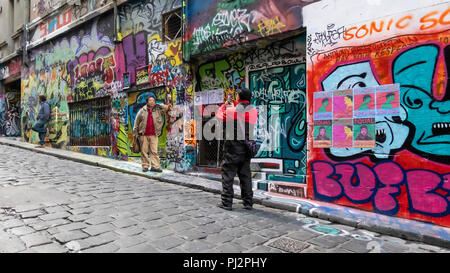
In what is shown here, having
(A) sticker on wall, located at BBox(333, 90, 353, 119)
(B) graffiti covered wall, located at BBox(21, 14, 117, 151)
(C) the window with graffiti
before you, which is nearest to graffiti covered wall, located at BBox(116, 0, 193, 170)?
(B) graffiti covered wall, located at BBox(21, 14, 117, 151)

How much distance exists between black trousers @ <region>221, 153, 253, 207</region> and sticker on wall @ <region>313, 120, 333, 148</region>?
52.7 inches

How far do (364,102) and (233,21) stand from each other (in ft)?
11.2

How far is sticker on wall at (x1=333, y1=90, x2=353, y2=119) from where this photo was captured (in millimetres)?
4793

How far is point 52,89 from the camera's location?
13.0 m

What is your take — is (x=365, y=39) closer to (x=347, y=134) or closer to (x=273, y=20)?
(x=347, y=134)

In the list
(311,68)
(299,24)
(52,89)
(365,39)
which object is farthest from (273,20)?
(52,89)

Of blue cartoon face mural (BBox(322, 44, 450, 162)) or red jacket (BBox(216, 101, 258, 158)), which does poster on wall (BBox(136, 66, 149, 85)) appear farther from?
blue cartoon face mural (BBox(322, 44, 450, 162))

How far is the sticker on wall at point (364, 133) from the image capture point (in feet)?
14.9

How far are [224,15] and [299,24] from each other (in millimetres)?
2049

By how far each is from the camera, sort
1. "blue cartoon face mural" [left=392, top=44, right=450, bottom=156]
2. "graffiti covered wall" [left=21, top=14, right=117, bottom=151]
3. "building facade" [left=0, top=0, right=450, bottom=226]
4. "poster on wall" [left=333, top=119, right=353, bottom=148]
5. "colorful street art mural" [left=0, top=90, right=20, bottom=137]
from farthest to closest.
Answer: "colorful street art mural" [left=0, top=90, right=20, bottom=137] → "graffiti covered wall" [left=21, top=14, right=117, bottom=151] → "poster on wall" [left=333, top=119, right=353, bottom=148] → "building facade" [left=0, top=0, right=450, bottom=226] → "blue cartoon face mural" [left=392, top=44, right=450, bottom=156]

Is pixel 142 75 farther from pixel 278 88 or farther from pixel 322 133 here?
pixel 322 133

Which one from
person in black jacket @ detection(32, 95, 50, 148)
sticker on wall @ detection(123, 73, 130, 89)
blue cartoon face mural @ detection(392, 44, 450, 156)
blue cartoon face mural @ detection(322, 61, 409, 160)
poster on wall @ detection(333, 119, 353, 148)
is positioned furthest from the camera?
person in black jacket @ detection(32, 95, 50, 148)

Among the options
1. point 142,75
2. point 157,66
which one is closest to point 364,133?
point 157,66

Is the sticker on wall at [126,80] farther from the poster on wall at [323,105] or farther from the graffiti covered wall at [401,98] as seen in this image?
the poster on wall at [323,105]
